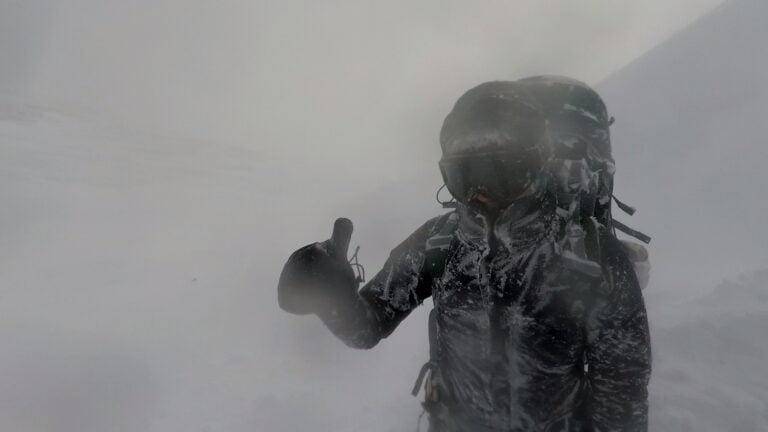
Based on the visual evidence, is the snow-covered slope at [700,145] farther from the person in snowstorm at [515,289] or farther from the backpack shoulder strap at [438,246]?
the backpack shoulder strap at [438,246]

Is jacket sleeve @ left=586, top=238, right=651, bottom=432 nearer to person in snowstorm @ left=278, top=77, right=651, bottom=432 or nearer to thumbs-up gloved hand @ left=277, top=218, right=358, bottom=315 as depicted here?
person in snowstorm @ left=278, top=77, right=651, bottom=432

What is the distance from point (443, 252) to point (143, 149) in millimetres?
31882

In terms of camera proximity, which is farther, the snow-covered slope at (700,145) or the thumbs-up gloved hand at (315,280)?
the snow-covered slope at (700,145)

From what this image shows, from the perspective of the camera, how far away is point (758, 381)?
3.85m

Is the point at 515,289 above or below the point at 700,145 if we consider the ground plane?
below

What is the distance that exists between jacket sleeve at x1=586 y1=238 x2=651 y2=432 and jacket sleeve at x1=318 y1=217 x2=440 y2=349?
695mm

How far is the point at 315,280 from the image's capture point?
1608 mm

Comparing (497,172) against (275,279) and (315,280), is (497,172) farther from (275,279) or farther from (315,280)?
(275,279)

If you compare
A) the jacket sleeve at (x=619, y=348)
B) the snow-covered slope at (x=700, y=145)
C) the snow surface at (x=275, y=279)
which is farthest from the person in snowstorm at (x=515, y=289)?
the snow-covered slope at (x=700, y=145)

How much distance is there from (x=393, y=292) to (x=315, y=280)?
44 centimetres

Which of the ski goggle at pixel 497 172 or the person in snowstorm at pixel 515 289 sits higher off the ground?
the ski goggle at pixel 497 172

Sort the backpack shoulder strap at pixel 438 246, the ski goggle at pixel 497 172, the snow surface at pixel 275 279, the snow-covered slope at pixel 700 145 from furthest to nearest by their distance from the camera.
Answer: the snow-covered slope at pixel 700 145, the snow surface at pixel 275 279, the backpack shoulder strap at pixel 438 246, the ski goggle at pixel 497 172

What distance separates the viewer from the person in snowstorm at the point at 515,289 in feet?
4.65

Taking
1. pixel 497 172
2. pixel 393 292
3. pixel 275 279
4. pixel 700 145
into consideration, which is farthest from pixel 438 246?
pixel 700 145
